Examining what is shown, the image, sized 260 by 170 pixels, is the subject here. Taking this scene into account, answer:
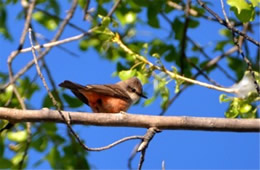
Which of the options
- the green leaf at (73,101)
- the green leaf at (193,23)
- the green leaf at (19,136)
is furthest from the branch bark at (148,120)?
the green leaf at (193,23)

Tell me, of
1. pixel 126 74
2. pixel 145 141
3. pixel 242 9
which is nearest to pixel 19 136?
pixel 126 74

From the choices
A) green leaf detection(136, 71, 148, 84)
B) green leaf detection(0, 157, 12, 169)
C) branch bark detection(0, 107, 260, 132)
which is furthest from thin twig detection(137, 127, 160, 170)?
green leaf detection(0, 157, 12, 169)

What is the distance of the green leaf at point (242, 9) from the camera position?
3.96m

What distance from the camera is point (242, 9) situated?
13.0 ft

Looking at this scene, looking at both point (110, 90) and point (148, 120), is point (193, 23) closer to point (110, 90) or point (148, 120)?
point (110, 90)

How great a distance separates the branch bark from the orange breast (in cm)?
179

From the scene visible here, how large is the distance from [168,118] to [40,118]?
805 mm

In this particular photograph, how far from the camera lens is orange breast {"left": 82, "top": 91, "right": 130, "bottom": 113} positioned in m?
5.64

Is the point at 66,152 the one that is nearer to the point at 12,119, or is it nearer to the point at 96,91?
the point at 96,91

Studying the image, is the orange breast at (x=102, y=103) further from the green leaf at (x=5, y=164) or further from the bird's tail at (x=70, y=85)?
the green leaf at (x=5, y=164)

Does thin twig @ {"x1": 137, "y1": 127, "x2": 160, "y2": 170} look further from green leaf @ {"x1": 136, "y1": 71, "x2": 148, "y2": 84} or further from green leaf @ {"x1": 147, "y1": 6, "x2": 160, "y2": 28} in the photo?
green leaf @ {"x1": 147, "y1": 6, "x2": 160, "y2": 28}

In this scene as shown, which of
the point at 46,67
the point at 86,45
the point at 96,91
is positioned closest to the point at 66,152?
the point at 46,67

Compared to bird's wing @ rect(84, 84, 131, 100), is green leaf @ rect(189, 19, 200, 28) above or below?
above

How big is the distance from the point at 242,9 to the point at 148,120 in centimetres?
97
